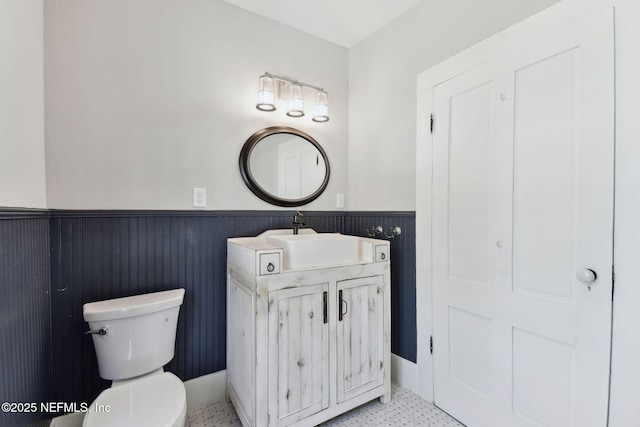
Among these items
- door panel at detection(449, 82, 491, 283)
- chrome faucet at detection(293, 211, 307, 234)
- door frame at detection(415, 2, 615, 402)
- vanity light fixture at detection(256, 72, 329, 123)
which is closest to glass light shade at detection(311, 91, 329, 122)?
vanity light fixture at detection(256, 72, 329, 123)

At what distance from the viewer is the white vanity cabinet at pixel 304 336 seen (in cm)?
141

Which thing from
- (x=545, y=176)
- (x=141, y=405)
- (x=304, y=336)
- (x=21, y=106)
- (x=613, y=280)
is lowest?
(x=141, y=405)

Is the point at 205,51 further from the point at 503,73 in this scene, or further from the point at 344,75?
the point at 503,73

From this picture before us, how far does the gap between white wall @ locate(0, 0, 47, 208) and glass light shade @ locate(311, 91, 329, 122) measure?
151 centimetres

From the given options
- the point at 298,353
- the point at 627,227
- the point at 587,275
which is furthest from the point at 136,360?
the point at 627,227

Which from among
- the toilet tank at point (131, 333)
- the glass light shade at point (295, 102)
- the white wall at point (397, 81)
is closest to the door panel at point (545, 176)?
the white wall at point (397, 81)

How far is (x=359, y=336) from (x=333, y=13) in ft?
6.87

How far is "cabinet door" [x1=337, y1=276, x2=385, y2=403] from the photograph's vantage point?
1.63 m

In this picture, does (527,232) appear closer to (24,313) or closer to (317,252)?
(317,252)

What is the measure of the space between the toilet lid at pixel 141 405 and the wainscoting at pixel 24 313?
25 cm

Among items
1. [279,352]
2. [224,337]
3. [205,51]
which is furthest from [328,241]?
[205,51]

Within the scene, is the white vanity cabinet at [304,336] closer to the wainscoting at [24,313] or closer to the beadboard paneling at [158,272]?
the beadboard paneling at [158,272]

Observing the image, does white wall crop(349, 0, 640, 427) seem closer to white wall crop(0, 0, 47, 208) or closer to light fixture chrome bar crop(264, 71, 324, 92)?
light fixture chrome bar crop(264, 71, 324, 92)

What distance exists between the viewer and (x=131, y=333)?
1.38m
